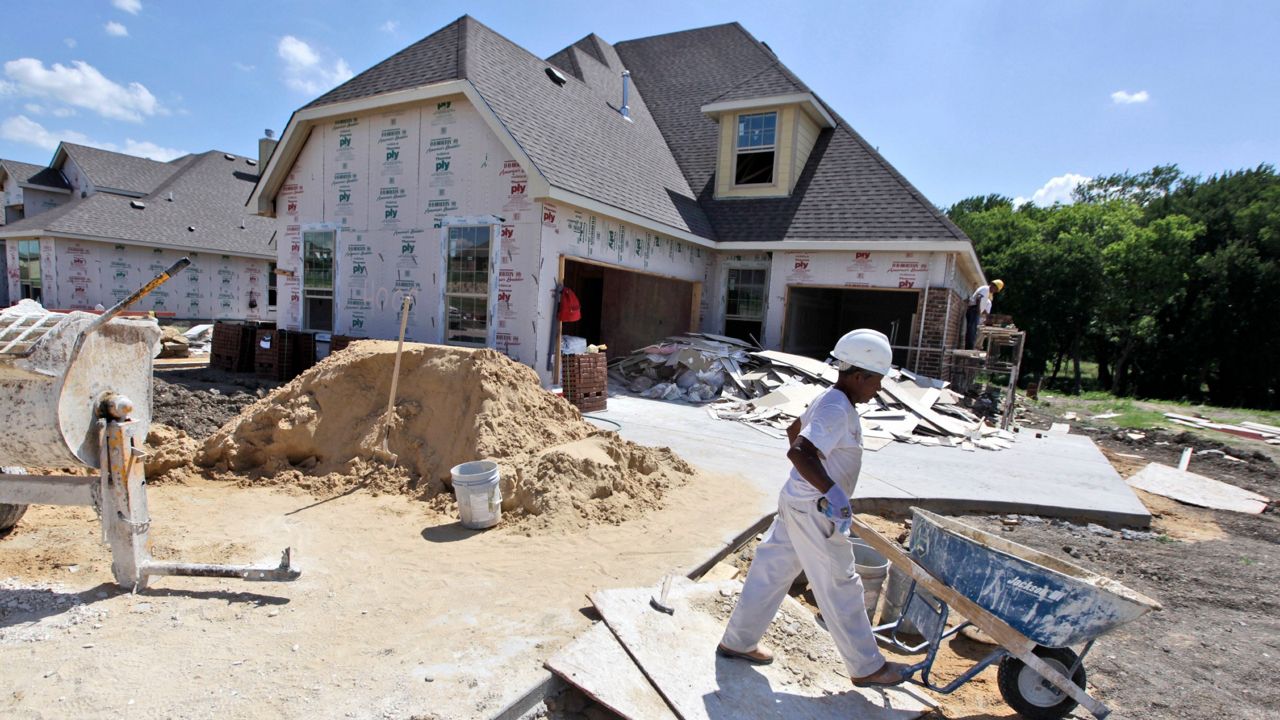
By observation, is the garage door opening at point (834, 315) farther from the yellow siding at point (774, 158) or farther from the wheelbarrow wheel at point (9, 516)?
the wheelbarrow wheel at point (9, 516)

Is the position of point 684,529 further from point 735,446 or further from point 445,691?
point 735,446

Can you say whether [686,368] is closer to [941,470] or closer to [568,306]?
[568,306]

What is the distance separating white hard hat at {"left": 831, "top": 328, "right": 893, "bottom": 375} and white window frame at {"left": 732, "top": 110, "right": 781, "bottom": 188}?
13.0 m

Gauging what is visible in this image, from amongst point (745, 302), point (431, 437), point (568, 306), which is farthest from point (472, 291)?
point (745, 302)

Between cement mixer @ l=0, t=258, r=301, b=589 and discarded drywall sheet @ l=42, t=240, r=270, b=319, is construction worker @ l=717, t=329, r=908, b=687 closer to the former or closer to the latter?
cement mixer @ l=0, t=258, r=301, b=589

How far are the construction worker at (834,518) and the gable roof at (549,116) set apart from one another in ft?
23.9

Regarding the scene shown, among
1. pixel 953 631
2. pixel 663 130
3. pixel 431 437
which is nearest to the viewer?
pixel 953 631

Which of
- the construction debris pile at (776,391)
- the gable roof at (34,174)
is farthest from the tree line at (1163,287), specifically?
the gable roof at (34,174)

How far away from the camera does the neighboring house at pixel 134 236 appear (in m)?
20.9

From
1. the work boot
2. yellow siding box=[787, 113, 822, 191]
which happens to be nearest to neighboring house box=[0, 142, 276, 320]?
yellow siding box=[787, 113, 822, 191]

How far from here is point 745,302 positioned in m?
14.8

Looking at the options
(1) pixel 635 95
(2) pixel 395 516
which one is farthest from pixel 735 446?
(1) pixel 635 95

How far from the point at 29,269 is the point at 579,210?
24.0 meters

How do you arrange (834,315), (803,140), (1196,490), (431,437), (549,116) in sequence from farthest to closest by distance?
(834,315) < (803,140) < (549,116) < (1196,490) < (431,437)
